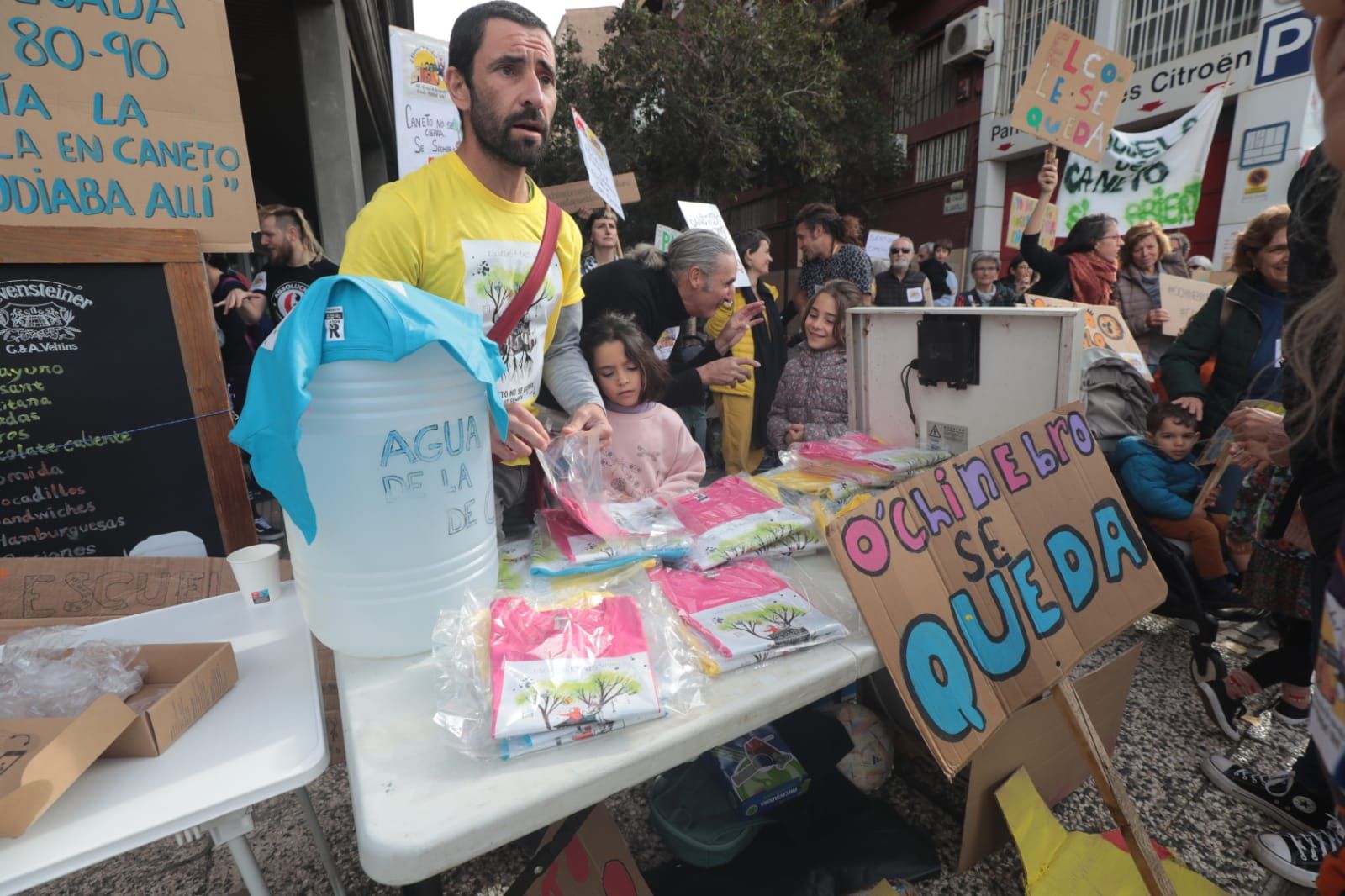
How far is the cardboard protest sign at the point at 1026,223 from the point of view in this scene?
5276 mm

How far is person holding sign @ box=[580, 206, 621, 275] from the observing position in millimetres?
4570

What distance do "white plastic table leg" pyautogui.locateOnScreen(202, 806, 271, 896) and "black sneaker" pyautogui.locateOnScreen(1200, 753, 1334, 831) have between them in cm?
257

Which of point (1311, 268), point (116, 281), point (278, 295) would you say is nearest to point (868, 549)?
point (1311, 268)

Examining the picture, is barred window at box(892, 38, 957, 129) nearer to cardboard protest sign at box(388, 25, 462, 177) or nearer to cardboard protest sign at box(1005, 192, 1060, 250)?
cardboard protest sign at box(1005, 192, 1060, 250)

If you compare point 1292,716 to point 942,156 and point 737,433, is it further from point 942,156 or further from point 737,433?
point 942,156

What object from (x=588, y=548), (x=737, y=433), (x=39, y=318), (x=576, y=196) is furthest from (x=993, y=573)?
(x=576, y=196)

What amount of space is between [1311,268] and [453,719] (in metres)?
1.81

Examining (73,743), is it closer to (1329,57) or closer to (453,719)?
(453,719)

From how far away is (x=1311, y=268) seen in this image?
4.21 ft

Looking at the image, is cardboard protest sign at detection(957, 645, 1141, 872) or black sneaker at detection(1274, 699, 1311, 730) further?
black sneaker at detection(1274, 699, 1311, 730)

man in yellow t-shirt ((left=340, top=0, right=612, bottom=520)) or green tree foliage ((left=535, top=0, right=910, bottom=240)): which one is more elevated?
green tree foliage ((left=535, top=0, right=910, bottom=240))

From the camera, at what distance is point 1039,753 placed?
64.0 inches

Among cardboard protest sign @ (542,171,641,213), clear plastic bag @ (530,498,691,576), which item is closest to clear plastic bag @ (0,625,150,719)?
clear plastic bag @ (530,498,691,576)

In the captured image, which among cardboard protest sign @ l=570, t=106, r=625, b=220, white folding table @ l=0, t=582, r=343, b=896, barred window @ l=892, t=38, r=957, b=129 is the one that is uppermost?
barred window @ l=892, t=38, r=957, b=129
